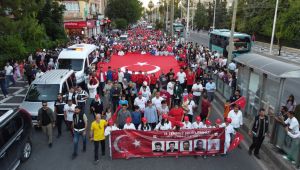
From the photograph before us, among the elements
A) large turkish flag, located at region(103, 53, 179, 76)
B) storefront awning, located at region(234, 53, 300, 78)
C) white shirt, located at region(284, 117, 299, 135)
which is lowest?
large turkish flag, located at region(103, 53, 179, 76)

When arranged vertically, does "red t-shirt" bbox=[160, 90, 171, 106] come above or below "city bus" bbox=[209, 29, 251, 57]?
below

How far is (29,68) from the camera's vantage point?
18578 millimetres

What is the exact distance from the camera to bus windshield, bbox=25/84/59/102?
12.5 metres

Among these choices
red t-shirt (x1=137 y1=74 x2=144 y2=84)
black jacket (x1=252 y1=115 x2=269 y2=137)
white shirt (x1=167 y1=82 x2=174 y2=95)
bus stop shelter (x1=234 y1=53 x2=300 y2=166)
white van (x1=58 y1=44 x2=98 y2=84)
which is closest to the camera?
black jacket (x1=252 y1=115 x2=269 y2=137)

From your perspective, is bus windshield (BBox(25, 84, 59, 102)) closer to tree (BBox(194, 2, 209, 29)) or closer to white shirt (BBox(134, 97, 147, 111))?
white shirt (BBox(134, 97, 147, 111))

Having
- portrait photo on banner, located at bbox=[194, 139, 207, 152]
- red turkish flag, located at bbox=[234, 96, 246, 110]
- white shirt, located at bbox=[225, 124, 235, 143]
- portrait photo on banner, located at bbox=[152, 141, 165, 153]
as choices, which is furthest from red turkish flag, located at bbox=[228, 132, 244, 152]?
red turkish flag, located at bbox=[234, 96, 246, 110]

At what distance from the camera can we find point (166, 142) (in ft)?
32.4

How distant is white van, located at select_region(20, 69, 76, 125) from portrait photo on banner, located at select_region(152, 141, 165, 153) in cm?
464

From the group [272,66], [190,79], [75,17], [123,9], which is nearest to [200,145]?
[272,66]

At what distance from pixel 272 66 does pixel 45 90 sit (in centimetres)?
904

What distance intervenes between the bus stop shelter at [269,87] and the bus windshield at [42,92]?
8140mm

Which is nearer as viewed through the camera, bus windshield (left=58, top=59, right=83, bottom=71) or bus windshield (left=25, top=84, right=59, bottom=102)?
bus windshield (left=25, top=84, right=59, bottom=102)

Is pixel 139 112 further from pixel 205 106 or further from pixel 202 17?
pixel 202 17

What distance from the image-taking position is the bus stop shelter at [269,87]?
383 inches
